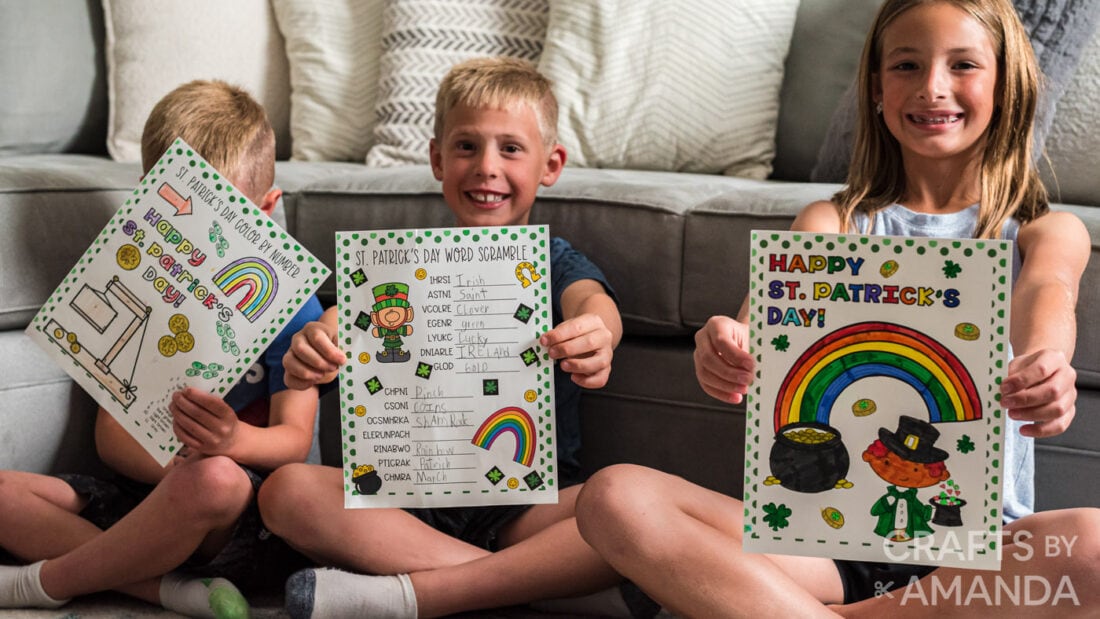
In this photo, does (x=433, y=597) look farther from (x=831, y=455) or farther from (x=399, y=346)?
Result: (x=831, y=455)

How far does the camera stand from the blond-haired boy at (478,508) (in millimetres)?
1165

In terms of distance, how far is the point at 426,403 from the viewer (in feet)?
3.81

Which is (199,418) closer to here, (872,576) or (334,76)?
(872,576)

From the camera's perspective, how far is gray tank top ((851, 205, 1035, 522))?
3.73 ft

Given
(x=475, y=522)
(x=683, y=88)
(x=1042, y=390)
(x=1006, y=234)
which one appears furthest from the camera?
(x=683, y=88)

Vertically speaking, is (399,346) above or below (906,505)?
above

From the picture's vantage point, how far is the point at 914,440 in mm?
983

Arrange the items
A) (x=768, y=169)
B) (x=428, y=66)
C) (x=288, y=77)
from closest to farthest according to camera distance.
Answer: (x=768, y=169) < (x=428, y=66) < (x=288, y=77)

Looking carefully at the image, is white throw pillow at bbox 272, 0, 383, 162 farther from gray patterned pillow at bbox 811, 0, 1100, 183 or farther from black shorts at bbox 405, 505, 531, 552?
gray patterned pillow at bbox 811, 0, 1100, 183

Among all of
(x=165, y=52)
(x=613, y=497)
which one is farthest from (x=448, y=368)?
(x=165, y=52)

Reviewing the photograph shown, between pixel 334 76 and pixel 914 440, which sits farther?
pixel 334 76

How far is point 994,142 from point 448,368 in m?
0.63

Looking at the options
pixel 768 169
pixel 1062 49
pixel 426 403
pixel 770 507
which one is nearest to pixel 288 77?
pixel 768 169

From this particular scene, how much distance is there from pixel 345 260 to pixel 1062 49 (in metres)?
1.02
